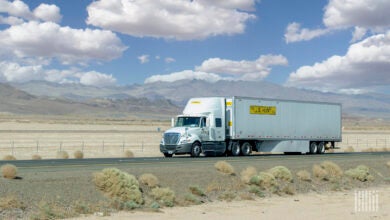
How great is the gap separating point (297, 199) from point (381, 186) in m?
8.87

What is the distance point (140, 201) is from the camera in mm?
20125

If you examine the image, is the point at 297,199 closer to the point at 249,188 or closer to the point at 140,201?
the point at 249,188

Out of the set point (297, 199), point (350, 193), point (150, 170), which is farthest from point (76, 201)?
point (350, 193)

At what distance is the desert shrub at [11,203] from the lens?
16894 mm

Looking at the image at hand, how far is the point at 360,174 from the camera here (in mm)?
31922

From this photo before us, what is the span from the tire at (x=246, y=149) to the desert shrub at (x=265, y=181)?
1519 centimetres

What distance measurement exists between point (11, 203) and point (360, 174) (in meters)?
21.0

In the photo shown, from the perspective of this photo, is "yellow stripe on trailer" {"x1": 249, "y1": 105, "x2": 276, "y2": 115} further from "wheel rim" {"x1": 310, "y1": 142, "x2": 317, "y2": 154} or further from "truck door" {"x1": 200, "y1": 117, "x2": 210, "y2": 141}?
"wheel rim" {"x1": 310, "y1": 142, "x2": 317, "y2": 154}

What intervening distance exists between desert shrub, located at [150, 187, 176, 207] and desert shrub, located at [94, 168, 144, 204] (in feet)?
2.12

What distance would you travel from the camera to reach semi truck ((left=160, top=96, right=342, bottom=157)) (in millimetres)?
38125

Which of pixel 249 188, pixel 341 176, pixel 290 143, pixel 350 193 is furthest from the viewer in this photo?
pixel 290 143

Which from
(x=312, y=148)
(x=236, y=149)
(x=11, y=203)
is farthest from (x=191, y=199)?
(x=312, y=148)

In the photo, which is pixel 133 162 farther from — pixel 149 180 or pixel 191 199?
pixel 191 199

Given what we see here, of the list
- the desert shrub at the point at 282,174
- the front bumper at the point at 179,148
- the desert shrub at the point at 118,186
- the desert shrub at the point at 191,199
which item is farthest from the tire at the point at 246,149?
the desert shrub at the point at 118,186
